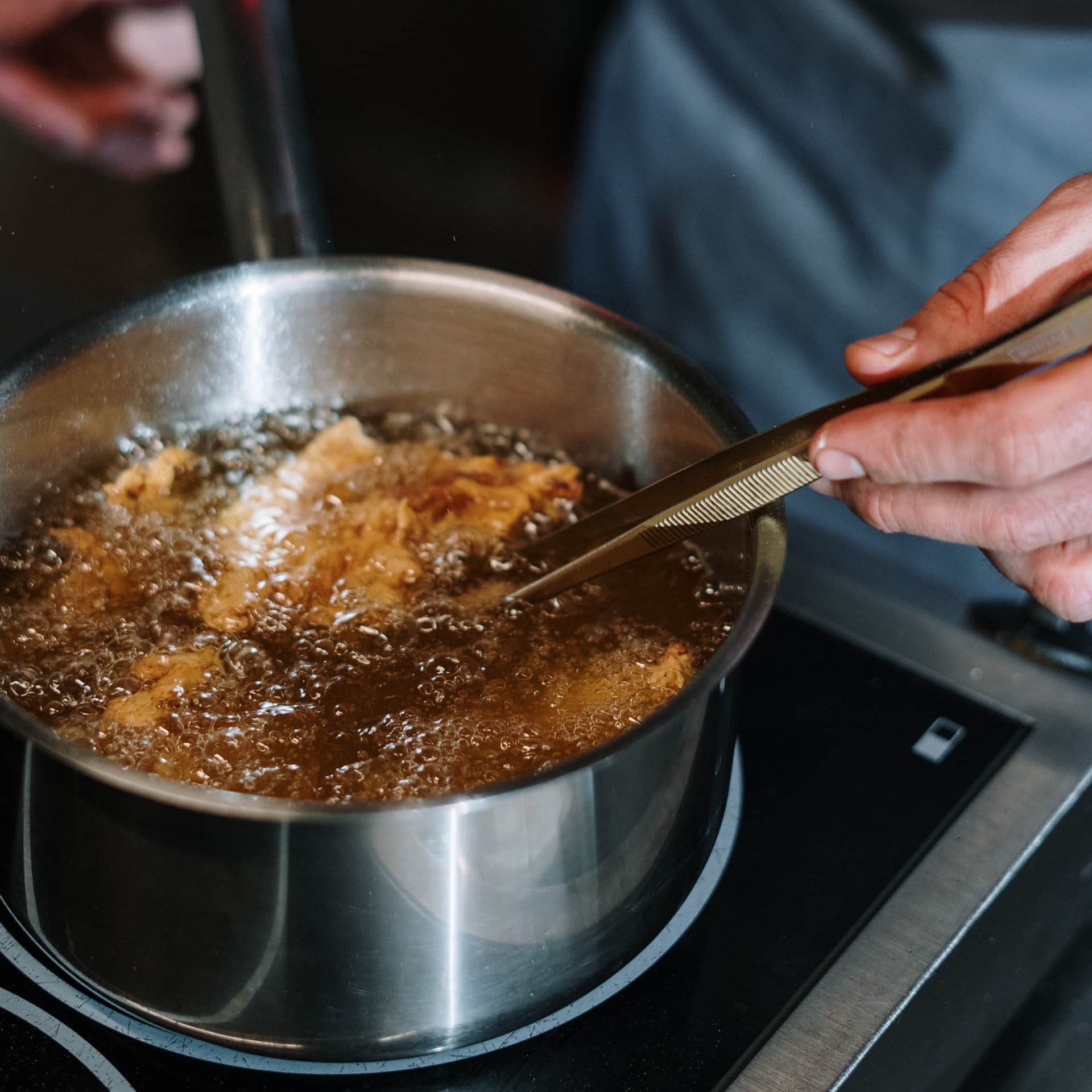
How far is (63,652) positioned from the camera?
71 centimetres

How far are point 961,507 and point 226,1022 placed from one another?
0.49m

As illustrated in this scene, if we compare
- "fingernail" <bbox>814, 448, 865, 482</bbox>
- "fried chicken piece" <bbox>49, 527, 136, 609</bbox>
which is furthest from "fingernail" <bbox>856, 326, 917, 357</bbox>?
"fried chicken piece" <bbox>49, 527, 136, 609</bbox>

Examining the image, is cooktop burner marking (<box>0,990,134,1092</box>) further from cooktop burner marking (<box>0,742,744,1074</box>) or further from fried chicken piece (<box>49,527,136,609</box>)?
fried chicken piece (<box>49,527,136,609</box>)

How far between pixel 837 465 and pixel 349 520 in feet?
1.25

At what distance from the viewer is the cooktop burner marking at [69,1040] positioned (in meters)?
0.61

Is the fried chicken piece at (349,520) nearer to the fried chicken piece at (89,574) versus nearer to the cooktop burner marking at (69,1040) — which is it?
Result: the fried chicken piece at (89,574)

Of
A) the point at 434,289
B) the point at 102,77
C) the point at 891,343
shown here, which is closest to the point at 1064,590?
the point at 891,343

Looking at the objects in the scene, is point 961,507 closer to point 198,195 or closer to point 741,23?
point 198,195

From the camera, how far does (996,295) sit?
715mm

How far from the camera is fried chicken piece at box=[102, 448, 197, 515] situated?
0.84 m

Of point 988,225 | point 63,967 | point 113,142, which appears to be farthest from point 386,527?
point 988,225

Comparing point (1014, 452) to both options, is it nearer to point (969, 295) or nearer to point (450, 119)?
point (969, 295)

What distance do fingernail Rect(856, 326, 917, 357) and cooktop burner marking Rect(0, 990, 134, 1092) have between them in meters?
0.59

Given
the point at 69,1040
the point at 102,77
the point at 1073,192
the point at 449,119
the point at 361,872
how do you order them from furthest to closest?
1. the point at 449,119
2. the point at 102,77
3. the point at 1073,192
4. the point at 69,1040
5. the point at 361,872
